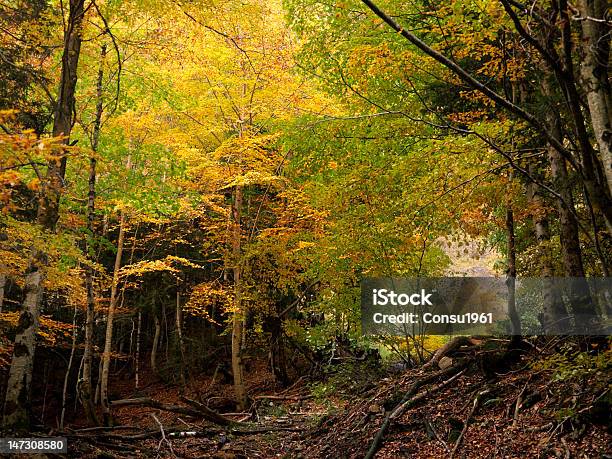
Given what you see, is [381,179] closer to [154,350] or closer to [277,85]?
[277,85]

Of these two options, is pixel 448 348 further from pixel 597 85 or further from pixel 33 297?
pixel 33 297

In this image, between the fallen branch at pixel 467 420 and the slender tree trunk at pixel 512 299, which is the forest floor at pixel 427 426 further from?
the slender tree trunk at pixel 512 299

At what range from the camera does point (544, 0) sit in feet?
15.9

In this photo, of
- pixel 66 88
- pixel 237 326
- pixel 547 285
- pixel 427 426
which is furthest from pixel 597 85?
pixel 237 326

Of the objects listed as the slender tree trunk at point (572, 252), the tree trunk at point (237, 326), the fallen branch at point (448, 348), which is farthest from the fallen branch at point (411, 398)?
the tree trunk at point (237, 326)

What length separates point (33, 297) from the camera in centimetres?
730

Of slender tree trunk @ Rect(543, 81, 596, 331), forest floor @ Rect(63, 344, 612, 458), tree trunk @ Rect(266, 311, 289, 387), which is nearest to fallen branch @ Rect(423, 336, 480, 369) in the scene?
forest floor @ Rect(63, 344, 612, 458)

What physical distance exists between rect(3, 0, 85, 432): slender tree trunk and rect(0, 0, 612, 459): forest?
0.10 feet

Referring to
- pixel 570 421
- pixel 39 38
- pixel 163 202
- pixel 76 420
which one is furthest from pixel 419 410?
pixel 76 420

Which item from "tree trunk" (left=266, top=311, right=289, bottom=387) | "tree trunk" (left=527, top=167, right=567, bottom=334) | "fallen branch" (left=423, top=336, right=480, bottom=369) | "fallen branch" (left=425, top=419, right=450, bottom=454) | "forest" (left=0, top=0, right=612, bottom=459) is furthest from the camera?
"tree trunk" (left=266, top=311, right=289, bottom=387)

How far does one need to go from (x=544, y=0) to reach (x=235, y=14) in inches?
209

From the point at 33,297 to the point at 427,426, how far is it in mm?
5929

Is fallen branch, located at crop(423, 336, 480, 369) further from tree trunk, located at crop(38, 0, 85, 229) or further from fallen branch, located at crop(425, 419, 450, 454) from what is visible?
tree trunk, located at crop(38, 0, 85, 229)

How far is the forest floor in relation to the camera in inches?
200
